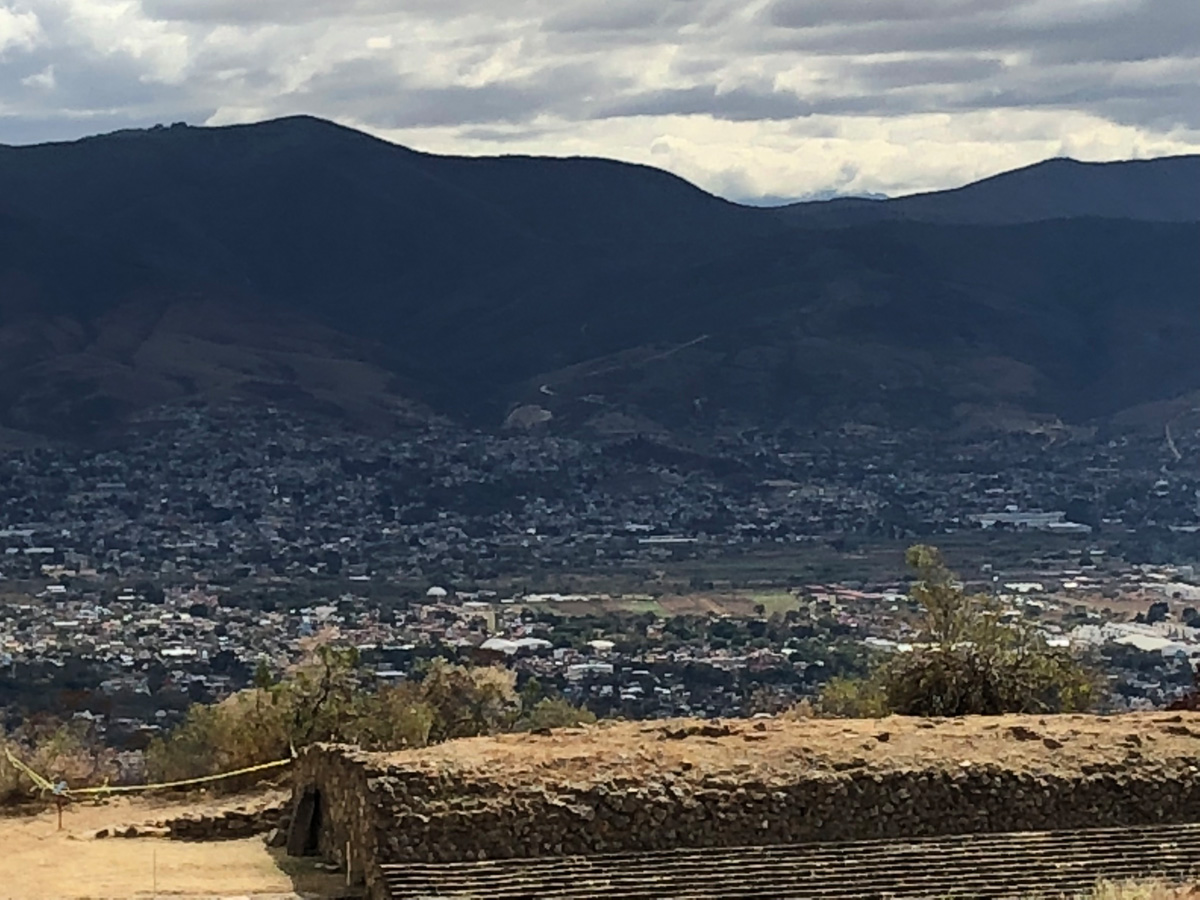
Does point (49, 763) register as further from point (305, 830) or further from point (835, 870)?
point (835, 870)

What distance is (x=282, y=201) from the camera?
15838 cm

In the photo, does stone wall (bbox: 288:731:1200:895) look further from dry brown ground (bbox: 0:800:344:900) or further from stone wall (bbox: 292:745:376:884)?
dry brown ground (bbox: 0:800:344:900)

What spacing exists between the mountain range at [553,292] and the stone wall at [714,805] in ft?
302

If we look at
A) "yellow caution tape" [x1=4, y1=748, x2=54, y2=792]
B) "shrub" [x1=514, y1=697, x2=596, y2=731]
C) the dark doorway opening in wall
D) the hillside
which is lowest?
"shrub" [x1=514, y1=697, x2=596, y2=731]

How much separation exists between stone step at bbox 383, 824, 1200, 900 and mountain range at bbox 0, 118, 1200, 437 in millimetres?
92681

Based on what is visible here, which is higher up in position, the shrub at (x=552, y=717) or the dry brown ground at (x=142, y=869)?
the dry brown ground at (x=142, y=869)

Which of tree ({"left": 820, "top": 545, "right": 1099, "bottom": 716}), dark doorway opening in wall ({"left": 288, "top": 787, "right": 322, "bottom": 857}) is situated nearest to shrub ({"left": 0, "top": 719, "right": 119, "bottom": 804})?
dark doorway opening in wall ({"left": 288, "top": 787, "right": 322, "bottom": 857})

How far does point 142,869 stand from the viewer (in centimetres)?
2198

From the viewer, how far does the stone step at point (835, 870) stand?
65.3 ft

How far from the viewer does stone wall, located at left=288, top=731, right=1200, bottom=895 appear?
66.8 ft

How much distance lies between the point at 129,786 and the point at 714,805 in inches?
432

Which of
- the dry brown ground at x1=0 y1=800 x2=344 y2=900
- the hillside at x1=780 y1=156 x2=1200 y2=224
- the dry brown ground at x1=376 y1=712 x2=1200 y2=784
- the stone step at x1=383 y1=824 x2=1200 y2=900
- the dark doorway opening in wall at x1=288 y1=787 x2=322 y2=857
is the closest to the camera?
the stone step at x1=383 y1=824 x2=1200 y2=900

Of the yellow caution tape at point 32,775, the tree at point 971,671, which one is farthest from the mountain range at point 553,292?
the yellow caution tape at point 32,775

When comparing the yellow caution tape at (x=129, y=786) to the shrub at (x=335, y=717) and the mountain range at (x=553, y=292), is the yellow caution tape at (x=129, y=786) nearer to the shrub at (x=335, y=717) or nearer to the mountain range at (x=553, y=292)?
the shrub at (x=335, y=717)
